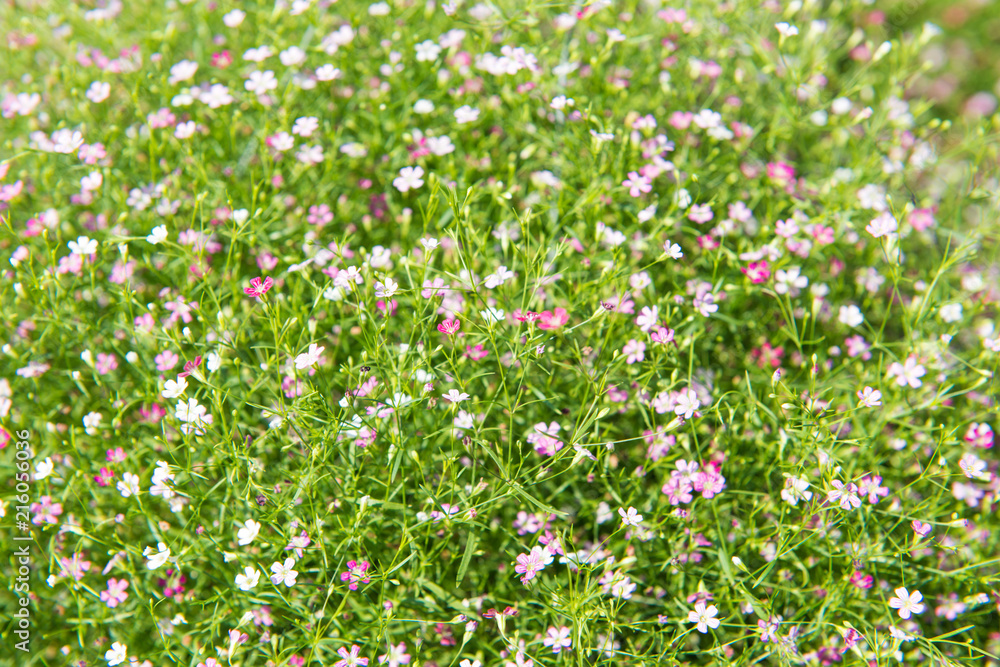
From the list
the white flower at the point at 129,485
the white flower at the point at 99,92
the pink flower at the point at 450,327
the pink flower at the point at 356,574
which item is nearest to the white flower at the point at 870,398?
the pink flower at the point at 450,327

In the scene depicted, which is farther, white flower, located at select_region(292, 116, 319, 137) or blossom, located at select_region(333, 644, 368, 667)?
white flower, located at select_region(292, 116, 319, 137)

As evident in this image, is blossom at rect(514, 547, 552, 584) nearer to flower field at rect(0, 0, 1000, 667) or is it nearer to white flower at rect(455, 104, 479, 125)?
flower field at rect(0, 0, 1000, 667)

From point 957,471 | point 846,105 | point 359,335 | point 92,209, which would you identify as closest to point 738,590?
point 957,471

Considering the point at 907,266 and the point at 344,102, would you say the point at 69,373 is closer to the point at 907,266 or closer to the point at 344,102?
the point at 344,102

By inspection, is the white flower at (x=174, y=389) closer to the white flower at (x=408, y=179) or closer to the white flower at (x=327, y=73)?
the white flower at (x=408, y=179)

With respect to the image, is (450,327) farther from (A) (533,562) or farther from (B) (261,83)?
(B) (261,83)

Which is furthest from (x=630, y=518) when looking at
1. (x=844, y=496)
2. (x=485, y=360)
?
(x=485, y=360)

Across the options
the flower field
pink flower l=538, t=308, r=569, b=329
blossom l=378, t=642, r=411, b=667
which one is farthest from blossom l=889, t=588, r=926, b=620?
blossom l=378, t=642, r=411, b=667
